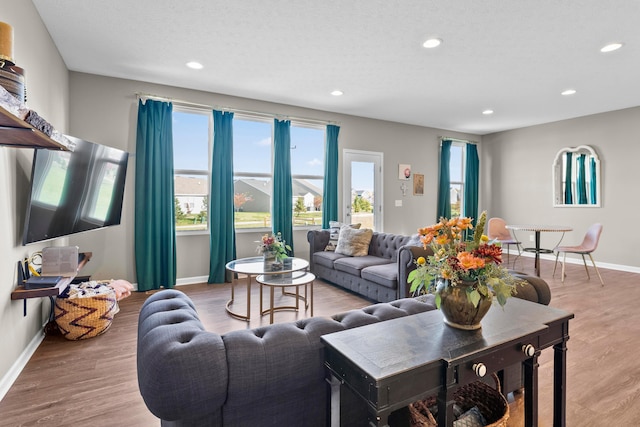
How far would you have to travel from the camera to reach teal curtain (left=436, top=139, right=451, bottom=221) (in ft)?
23.6

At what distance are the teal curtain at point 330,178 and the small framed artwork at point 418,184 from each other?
204 centimetres

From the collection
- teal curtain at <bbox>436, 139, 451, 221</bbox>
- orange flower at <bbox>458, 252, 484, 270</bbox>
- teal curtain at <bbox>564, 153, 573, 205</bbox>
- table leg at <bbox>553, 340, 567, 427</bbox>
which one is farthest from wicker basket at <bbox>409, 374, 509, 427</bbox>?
teal curtain at <bbox>564, 153, 573, 205</bbox>

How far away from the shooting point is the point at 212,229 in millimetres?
4766

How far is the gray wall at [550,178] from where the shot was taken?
18.4 ft

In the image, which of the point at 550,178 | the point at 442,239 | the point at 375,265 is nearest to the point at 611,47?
the point at 375,265

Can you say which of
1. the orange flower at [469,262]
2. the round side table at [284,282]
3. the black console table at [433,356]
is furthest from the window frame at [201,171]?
the orange flower at [469,262]

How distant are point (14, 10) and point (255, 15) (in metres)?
1.70

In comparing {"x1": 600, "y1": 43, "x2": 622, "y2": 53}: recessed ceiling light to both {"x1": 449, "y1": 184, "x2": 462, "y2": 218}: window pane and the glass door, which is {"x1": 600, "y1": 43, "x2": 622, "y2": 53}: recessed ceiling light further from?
{"x1": 449, "y1": 184, "x2": 462, "y2": 218}: window pane

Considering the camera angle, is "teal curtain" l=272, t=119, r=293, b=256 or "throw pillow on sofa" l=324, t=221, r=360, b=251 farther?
"teal curtain" l=272, t=119, r=293, b=256

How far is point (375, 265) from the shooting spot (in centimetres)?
411

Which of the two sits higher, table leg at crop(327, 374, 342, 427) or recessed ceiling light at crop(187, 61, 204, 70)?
recessed ceiling light at crop(187, 61, 204, 70)

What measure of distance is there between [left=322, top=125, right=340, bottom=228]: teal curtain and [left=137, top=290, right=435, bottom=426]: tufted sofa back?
4.36 meters

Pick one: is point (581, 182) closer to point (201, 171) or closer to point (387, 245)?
point (387, 245)

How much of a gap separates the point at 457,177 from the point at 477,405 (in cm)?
675
